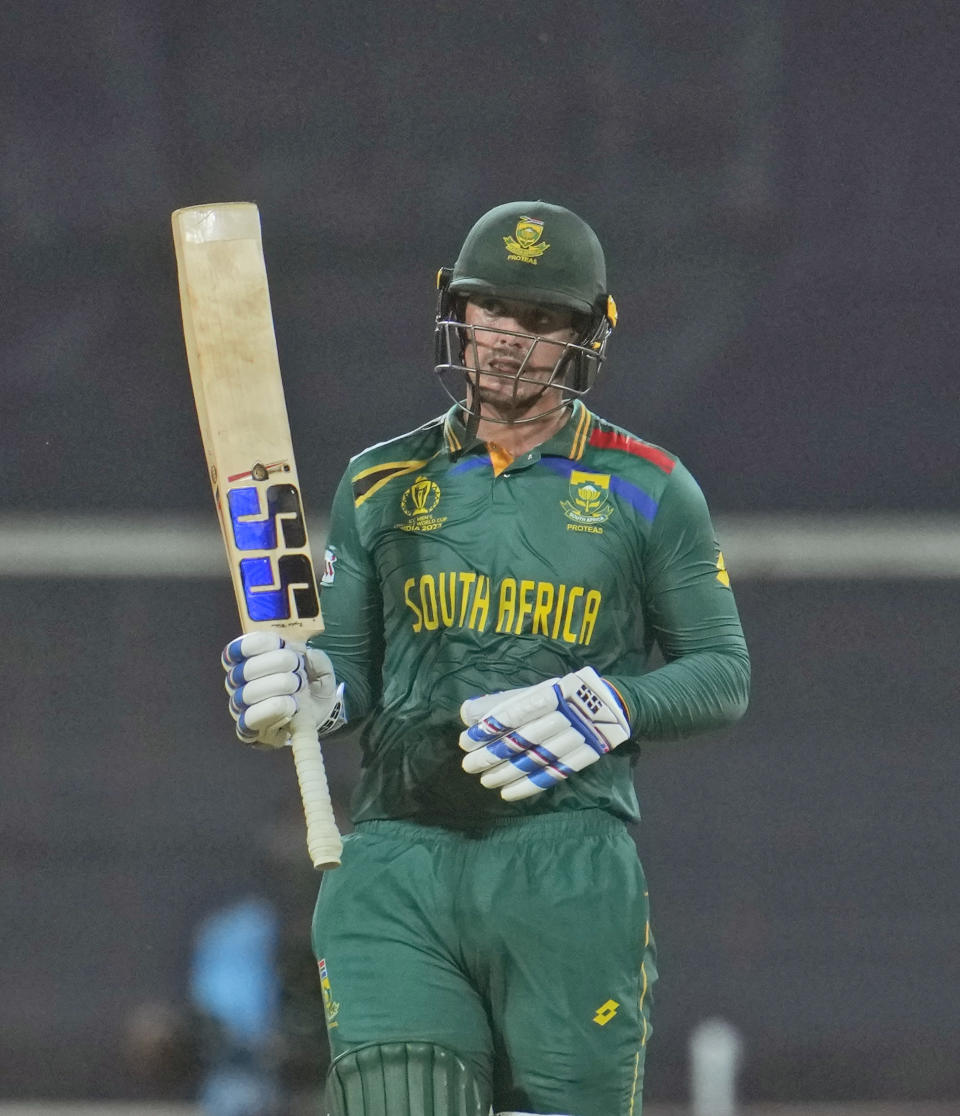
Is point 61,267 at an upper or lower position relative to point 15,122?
lower

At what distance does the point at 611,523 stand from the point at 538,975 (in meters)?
0.51

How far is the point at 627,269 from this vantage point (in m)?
3.37

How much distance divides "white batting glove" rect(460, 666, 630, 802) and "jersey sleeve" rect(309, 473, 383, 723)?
0.25 meters

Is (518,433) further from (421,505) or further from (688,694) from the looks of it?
(688,694)

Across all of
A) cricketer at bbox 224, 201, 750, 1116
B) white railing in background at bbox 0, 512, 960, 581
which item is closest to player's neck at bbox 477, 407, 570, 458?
cricketer at bbox 224, 201, 750, 1116

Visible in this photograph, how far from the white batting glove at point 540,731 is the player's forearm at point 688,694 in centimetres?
5

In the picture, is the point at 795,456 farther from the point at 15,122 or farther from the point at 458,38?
the point at 15,122

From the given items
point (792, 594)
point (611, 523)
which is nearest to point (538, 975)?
point (611, 523)

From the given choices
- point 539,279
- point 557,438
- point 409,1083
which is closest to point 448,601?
point 557,438

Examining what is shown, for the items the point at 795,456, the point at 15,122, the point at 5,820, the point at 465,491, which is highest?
the point at 15,122

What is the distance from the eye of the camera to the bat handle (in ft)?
5.78

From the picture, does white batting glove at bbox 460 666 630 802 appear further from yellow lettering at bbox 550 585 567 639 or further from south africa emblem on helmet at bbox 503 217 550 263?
south africa emblem on helmet at bbox 503 217 550 263

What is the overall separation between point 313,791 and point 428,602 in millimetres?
315

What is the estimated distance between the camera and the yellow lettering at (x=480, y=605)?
6.57 feet
